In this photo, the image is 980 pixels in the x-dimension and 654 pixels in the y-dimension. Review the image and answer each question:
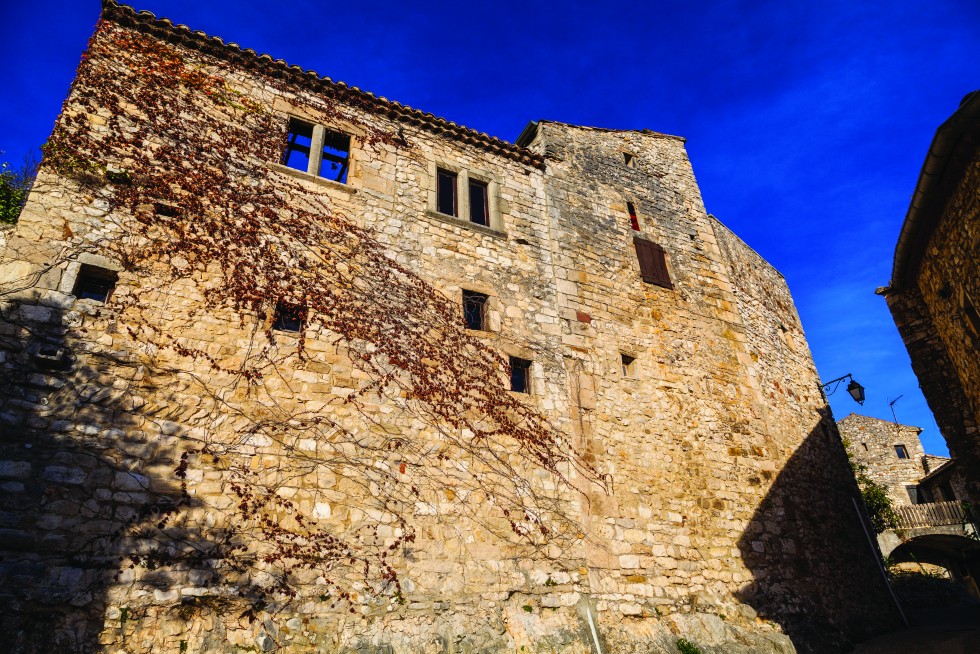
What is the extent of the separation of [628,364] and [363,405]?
17.0 feet

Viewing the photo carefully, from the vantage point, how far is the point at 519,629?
7109 mm

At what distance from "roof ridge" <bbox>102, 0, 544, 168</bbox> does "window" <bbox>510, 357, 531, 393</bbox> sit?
15.7ft

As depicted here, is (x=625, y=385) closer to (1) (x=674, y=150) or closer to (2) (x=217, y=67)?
(1) (x=674, y=150)

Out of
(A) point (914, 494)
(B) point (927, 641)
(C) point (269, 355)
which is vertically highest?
(A) point (914, 494)

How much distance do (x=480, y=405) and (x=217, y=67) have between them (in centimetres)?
695

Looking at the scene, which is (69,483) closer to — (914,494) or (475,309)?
(475,309)

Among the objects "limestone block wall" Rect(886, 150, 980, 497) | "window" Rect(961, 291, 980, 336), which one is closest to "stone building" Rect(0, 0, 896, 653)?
"limestone block wall" Rect(886, 150, 980, 497)

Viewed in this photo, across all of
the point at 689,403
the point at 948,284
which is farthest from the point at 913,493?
the point at 948,284

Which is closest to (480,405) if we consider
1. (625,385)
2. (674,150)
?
(625,385)

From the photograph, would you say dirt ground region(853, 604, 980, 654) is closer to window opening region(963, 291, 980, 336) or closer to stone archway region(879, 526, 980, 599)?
window opening region(963, 291, 980, 336)

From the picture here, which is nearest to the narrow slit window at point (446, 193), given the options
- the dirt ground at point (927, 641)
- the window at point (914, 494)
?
A: the dirt ground at point (927, 641)

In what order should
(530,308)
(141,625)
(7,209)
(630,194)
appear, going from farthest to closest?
1. (630,194)
2. (530,308)
3. (7,209)
4. (141,625)

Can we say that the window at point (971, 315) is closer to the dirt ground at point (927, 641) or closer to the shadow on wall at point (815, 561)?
the shadow on wall at point (815, 561)

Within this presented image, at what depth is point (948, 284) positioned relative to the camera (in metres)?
8.09
